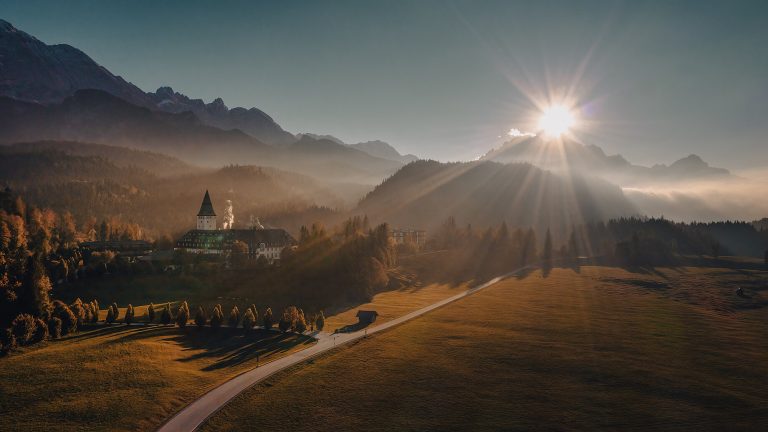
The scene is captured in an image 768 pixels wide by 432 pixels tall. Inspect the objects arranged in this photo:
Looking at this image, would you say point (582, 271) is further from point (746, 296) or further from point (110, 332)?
point (110, 332)

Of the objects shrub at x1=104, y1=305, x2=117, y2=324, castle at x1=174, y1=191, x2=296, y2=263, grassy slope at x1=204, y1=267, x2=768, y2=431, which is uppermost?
castle at x1=174, y1=191, x2=296, y2=263

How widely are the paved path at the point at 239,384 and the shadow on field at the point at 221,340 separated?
415cm

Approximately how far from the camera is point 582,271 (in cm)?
17112

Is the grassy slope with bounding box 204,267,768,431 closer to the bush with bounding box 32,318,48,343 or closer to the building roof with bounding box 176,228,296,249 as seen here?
the bush with bounding box 32,318,48,343

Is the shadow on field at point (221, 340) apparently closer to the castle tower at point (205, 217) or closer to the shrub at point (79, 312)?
the shrub at point (79, 312)

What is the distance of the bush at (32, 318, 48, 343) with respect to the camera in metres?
64.8

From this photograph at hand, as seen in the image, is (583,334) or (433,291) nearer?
(583,334)

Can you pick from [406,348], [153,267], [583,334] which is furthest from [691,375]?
[153,267]

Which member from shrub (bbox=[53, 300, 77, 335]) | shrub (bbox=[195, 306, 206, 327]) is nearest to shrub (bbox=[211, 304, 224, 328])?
shrub (bbox=[195, 306, 206, 327])

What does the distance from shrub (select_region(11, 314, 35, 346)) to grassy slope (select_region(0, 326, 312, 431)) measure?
2.04 meters

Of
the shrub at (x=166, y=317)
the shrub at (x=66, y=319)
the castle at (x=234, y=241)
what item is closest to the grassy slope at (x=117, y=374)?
the shrub at (x=66, y=319)

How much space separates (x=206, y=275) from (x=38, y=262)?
56.4 metres

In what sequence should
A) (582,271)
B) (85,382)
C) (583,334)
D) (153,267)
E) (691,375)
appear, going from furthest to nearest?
(582,271) → (153,267) → (583,334) → (691,375) → (85,382)

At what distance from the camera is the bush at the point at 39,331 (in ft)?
212
